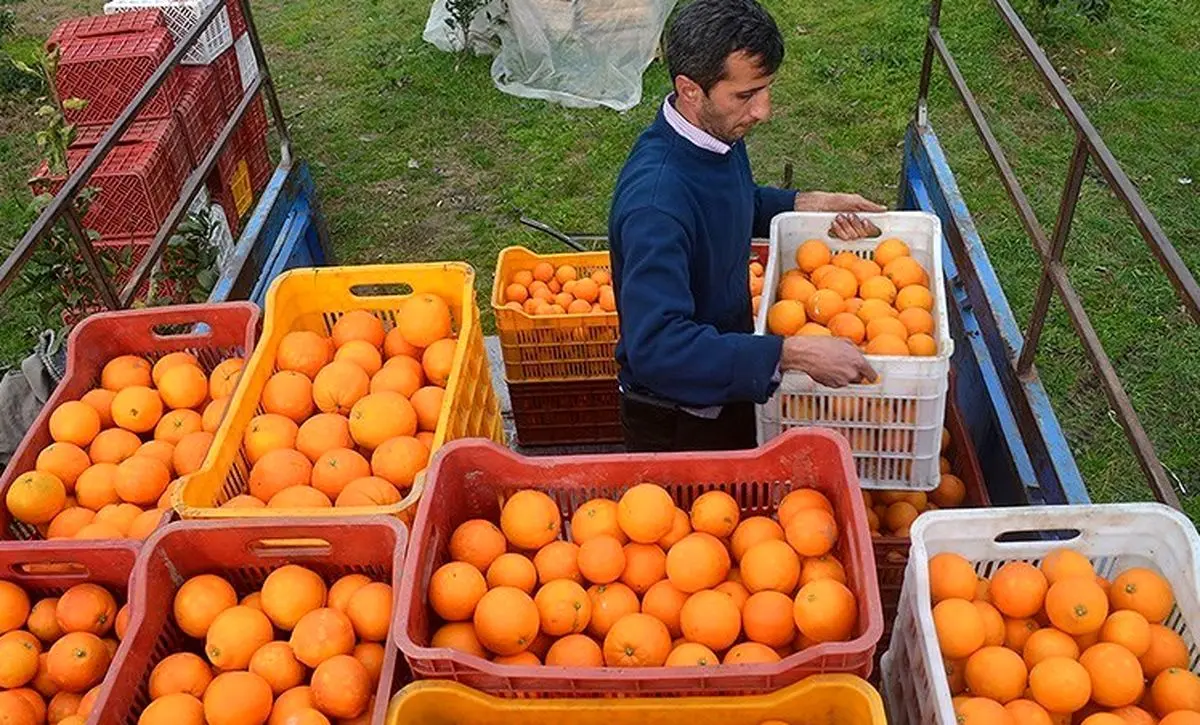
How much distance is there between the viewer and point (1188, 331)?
188 inches

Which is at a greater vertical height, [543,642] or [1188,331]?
[543,642]

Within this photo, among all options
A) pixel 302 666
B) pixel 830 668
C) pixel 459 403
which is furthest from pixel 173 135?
pixel 830 668

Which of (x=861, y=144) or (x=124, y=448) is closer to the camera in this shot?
(x=124, y=448)

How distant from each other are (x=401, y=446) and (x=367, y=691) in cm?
65

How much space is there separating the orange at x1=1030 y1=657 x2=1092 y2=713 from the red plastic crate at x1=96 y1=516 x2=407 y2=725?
120 centimetres

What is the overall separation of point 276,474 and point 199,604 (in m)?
0.42

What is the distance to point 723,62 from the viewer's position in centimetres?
231

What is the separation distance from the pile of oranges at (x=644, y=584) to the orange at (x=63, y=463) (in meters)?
1.15

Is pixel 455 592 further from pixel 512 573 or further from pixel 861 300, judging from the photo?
pixel 861 300

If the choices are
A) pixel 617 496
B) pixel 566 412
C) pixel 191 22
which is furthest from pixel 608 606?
pixel 191 22

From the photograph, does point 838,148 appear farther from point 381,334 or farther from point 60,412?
point 60,412

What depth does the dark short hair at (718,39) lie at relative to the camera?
229 centimetres

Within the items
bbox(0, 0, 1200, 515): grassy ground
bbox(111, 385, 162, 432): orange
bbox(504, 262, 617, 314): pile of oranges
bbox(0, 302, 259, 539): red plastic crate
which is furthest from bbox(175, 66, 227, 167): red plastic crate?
bbox(111, 385, 162, 432): orange

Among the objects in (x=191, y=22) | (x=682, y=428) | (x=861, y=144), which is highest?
(x=682, y=428)
